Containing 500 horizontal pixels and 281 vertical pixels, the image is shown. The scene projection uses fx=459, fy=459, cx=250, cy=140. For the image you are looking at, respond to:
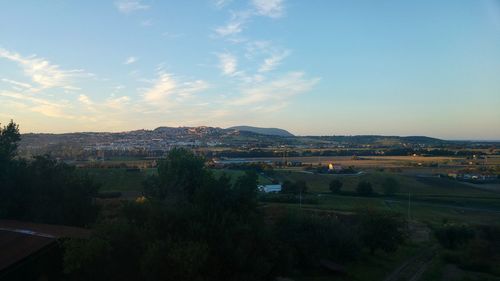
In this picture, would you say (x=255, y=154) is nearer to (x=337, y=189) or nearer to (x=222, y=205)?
(x=337, y=189)

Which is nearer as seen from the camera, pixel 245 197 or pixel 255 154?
pixel 245 197

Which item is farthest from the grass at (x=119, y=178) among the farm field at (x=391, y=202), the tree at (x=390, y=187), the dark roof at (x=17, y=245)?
the dark roof at (x=17, y=245)

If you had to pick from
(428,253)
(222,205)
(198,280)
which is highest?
(222,205)

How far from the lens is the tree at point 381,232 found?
30.9m

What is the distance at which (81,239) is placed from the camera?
15.9 m

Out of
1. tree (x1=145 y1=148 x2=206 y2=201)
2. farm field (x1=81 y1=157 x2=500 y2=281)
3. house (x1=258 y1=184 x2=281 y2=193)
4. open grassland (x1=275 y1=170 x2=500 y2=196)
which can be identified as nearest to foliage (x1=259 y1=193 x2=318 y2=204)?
farm field (x1=81 y1=157 x2=500 y2=281)

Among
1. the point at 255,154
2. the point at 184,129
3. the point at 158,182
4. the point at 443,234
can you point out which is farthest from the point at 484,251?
the point at 184,129

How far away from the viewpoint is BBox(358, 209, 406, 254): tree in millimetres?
30875

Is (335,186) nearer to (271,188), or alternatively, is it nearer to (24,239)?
(271,188)

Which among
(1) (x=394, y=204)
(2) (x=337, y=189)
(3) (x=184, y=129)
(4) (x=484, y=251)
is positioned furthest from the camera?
(3) (x=184, y=129)

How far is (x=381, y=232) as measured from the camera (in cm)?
3103

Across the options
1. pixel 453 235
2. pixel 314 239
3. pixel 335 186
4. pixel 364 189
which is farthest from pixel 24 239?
pixel 364 189

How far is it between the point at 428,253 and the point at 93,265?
83.6 ft

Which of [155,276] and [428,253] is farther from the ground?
[155,276]
